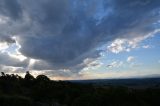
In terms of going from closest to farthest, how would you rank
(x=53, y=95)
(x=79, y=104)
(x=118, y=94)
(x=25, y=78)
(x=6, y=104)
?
(x=6, y=104)
(x=79, y=104)
(x=118, y=94)
(x=53, y=95)
(x=25, y=78)

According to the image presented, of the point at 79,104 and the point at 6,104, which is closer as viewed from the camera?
the point at 6,104

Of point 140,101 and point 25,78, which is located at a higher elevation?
point 25,78

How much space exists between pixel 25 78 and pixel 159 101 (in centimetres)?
3766

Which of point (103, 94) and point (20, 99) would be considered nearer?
point (20, 99)

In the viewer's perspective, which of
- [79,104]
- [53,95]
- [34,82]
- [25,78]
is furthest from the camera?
[25,78]

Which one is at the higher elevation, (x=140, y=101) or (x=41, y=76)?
(x=41, y=76)

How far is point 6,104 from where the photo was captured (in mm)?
36594

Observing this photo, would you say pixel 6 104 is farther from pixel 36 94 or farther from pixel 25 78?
pixel 25 78

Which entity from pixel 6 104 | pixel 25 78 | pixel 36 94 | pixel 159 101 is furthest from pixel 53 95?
pixel 25 78

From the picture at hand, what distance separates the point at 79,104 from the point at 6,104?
9.86 m

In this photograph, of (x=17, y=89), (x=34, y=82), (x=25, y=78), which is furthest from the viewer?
(x=25, y=78)

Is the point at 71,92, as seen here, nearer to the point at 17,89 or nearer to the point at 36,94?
the point at 36,94

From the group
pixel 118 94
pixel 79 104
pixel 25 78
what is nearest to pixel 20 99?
pixel 79 104

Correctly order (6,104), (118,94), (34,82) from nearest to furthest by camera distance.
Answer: (6,104), (118,94), (34,82)
